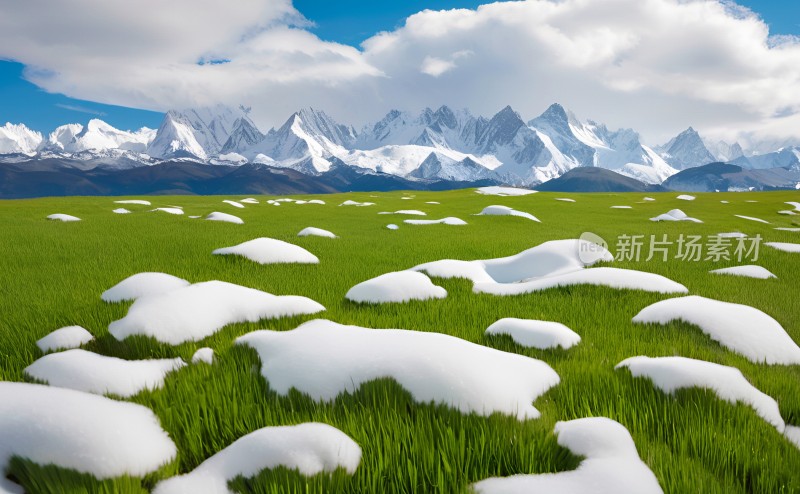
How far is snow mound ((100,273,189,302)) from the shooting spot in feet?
20.1

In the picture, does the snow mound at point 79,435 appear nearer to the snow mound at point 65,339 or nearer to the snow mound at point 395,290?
the snow mound at point 65,339

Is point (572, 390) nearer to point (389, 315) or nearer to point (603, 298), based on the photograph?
point (389, 315)

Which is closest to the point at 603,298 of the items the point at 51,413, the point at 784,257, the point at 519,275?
the point at 519,275

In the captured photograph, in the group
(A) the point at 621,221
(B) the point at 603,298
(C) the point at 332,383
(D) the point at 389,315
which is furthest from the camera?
(A) the point at 621,221

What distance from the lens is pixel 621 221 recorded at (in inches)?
1064

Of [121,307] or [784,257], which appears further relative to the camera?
[784,257]

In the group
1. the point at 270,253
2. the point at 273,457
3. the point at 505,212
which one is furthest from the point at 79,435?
the point at 505,212

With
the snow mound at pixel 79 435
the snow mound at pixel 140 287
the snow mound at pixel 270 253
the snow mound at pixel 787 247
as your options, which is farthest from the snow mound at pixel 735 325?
the snow mound at pixel 787 247

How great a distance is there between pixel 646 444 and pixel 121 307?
632 cm

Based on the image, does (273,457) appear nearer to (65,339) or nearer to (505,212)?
(65,339)

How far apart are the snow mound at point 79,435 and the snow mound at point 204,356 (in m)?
1.17

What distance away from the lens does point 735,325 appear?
4824mm

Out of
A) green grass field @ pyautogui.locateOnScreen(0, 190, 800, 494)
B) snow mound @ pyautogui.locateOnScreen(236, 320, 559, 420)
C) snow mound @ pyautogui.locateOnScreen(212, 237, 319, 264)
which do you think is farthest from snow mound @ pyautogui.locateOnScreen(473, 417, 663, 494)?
snow mound @ pyautogui.locateOnScreen(212, 237, 319, 264)

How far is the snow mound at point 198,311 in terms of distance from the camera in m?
4.54
